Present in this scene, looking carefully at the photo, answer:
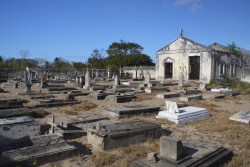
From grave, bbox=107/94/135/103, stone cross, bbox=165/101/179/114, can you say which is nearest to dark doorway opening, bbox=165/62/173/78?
grave, bbox=107/94/135/103

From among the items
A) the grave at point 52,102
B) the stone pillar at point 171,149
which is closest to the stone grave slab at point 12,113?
the grave at point 52,102

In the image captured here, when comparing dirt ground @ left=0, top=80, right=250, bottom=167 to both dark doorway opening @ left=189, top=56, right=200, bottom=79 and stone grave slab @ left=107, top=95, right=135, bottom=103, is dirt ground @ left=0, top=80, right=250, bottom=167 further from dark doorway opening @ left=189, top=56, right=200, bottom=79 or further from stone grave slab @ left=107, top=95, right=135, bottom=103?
dark doorway opening @ left=189, top=56, right=200, bottom=79

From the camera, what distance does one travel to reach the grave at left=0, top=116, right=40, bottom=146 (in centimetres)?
586

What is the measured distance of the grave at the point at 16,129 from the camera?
5863mm

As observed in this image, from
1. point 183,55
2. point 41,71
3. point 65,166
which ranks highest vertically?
point 183,55

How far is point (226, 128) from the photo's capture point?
25.6 ft

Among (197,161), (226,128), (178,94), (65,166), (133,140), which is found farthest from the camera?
(178,94)

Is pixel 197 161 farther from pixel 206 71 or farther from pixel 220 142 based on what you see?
pixel 206 71

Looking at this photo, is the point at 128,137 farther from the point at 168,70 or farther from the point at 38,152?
the point at 168,70

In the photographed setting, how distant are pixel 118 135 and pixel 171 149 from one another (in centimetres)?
179

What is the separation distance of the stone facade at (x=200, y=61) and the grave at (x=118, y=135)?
72.9ft

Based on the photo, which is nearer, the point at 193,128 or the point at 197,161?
the point at 197,161

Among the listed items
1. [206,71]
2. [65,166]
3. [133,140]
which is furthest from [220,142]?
[206,71]

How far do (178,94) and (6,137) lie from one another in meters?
12.3
